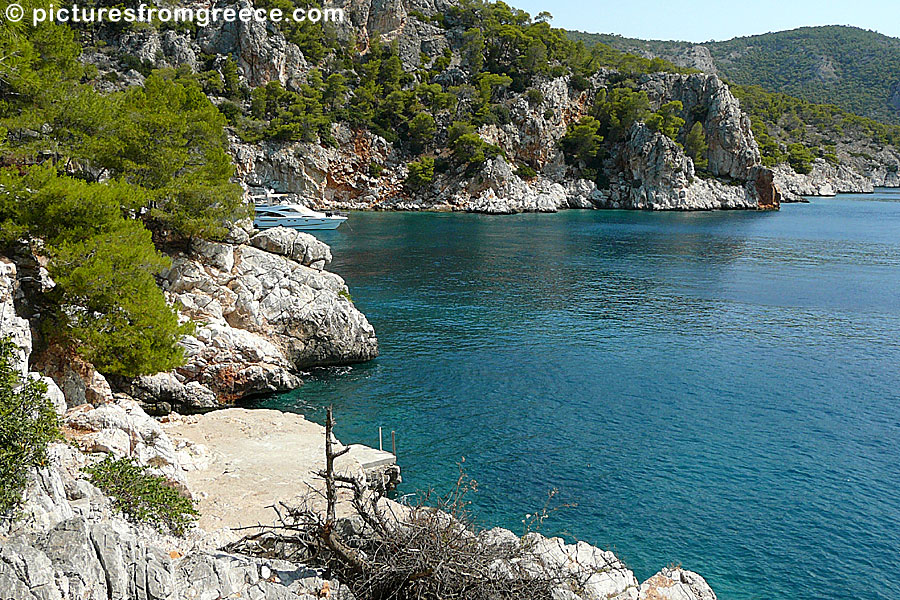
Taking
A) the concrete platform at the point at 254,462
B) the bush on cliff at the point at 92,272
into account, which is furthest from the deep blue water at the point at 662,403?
the bush on cliff at the point at 92,272

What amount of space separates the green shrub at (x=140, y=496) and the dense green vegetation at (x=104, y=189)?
24.3 ft

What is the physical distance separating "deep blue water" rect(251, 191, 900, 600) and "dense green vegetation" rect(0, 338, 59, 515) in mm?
10740

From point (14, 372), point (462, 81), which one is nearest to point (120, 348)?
point (14, 372)

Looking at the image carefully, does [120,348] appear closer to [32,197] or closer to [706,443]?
[32,197]

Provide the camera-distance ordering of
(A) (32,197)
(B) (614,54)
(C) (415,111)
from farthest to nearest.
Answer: (B) (614,54) → (C) (415,111) → (A) (32,197)

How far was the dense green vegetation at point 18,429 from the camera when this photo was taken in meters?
9.63

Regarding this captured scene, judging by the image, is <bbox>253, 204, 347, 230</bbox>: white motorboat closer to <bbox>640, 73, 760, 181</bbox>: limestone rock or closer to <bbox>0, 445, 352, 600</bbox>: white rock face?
<bbox>0, 445, 352, 600</bbox>: white rock face

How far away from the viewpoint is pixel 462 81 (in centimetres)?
12456

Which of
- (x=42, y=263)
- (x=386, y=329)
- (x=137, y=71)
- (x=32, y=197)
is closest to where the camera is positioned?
(x=32, y=197)

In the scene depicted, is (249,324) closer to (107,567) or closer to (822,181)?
(107,567)

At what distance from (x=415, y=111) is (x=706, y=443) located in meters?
105

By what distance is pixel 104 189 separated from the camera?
70.2ft

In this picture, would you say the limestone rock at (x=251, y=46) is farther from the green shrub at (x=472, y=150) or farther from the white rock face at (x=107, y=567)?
the white rock face at (x=107, y=567)

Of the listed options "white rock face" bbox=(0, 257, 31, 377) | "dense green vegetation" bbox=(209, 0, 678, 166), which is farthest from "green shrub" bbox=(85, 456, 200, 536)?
"dense green vegetation" bbox=(209, 0, 678, 166)
